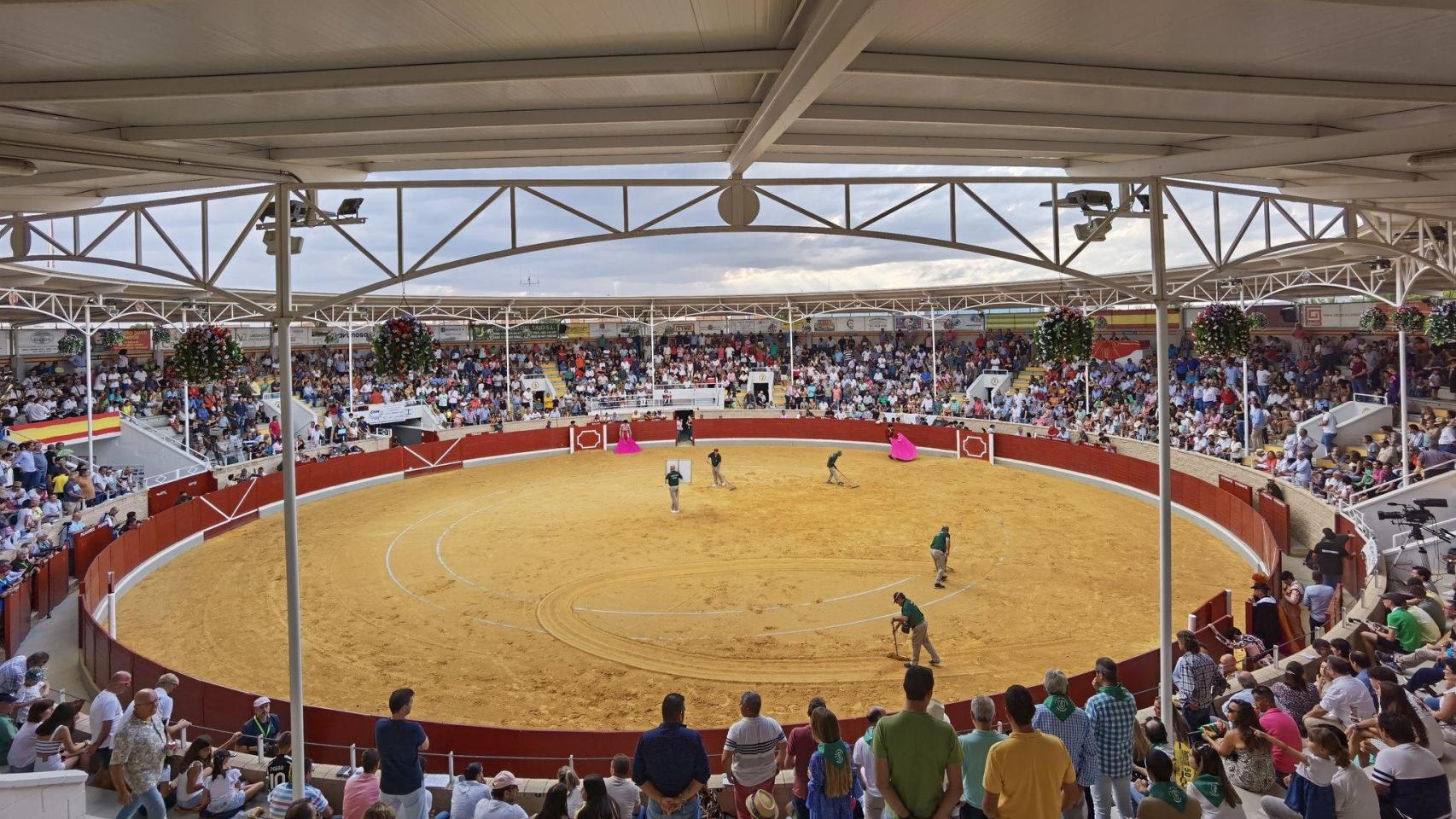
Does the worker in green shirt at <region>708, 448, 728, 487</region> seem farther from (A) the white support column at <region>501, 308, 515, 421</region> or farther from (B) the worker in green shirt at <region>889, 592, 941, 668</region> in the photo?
(A) the white support column at <region>501, 308, 515, 421</region>

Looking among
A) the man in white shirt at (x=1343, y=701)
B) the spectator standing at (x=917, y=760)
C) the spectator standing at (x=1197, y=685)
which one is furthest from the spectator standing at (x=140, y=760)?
the man in white shirt at (x=1343, y=701)

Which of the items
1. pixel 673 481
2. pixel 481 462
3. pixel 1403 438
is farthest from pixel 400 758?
pixel 481 462

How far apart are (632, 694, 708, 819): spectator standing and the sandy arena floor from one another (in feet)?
17.7

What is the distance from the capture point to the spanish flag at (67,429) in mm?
23750

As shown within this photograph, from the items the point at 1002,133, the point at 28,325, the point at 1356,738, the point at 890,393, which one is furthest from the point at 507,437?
the point at 1356,738

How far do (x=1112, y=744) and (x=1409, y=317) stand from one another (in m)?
17.8

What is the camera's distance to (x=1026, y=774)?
377 cm

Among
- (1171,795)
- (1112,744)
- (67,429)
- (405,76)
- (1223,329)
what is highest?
(405,76)

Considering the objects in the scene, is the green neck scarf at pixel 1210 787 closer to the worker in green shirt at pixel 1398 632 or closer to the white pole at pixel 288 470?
the worker in green shirt at pixel 1398 632

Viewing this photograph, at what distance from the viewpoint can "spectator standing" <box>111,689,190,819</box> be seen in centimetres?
625

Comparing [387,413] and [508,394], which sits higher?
[508,394]

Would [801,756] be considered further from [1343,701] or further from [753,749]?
[1343,701]

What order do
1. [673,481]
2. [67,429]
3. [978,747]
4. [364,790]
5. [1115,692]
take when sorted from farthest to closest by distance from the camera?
[67,429], [673,481], [364,790], [1115,692], [978,747]

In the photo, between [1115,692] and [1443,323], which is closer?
[1115,692]
